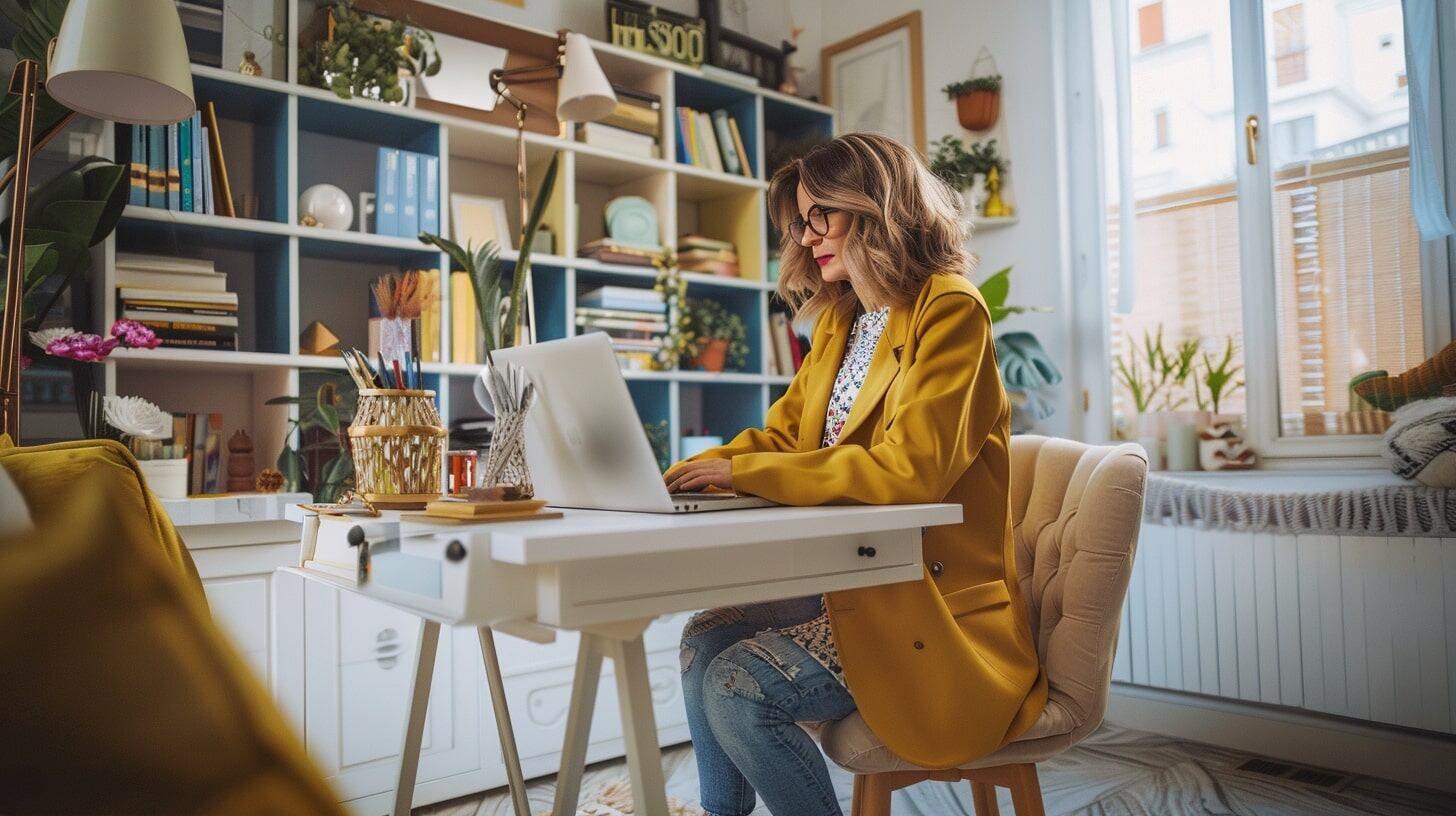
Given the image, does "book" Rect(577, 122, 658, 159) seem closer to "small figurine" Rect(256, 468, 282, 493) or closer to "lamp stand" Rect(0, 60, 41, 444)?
"small figurine" Rect(256, 468, 282, 493)

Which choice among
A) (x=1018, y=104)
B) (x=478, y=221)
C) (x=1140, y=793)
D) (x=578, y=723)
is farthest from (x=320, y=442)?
(x=1018, y=104)

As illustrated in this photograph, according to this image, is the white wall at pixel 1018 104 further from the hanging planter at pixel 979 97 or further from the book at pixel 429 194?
the book at pixel 429 194

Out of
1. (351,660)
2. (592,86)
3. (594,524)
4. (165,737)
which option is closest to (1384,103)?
(592,86)

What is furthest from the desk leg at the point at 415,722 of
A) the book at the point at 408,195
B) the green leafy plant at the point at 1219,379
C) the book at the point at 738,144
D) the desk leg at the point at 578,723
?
the green leafy plant at the point at 1219,379

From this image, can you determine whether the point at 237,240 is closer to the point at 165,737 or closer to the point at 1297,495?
the point at 165,737

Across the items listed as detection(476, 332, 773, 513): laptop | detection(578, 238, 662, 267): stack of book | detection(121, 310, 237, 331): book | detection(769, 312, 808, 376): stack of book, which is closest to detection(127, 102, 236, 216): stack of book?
detection(121, 310, 237, 331): book

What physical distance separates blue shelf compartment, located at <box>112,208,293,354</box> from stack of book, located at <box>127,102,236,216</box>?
0.16ft

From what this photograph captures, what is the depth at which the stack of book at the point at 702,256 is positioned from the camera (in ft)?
10.5

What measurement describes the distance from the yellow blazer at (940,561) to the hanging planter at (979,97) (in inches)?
80.3

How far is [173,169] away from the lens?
87.7 inches

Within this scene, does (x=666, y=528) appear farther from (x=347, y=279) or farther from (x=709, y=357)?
(x=709, y=357)

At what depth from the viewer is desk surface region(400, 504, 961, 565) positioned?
0.85 meters

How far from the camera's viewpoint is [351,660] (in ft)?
6.91

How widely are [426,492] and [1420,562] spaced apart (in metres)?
2.09
